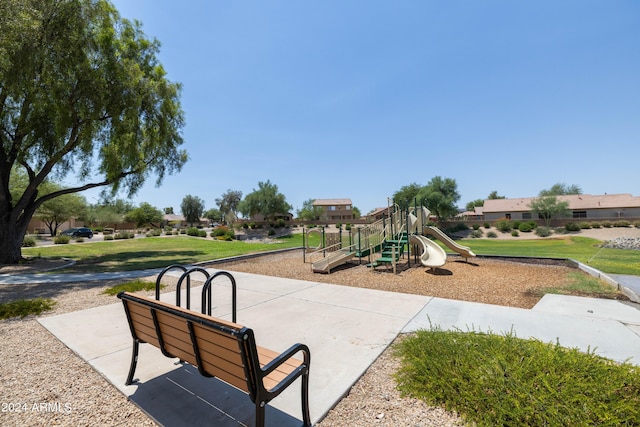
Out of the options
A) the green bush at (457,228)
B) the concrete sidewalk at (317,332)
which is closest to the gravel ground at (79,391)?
the concrete sidewalk at (317,332)

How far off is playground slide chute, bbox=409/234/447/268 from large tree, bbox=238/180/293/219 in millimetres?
42698

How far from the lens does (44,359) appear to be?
390cm

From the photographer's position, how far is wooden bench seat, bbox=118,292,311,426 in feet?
6.96

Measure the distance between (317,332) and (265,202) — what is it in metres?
48.9

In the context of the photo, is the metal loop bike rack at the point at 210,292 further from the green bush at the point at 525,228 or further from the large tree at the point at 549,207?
the large tree at the point at 549,207

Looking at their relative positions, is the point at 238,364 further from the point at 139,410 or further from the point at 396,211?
the point at 396,211

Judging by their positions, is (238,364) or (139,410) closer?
(238,364)

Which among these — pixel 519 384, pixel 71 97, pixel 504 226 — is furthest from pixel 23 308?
pixel 504 226

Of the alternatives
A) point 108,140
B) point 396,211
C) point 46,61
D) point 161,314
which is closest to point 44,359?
point 161,314

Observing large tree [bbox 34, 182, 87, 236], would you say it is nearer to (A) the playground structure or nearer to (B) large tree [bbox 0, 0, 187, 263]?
(B) large tree [bbox 0, 0, 187, 263]

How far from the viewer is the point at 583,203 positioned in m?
53.7

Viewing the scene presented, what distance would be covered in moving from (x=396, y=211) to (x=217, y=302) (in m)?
9.32

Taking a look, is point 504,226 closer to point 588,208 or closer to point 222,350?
point 588,208

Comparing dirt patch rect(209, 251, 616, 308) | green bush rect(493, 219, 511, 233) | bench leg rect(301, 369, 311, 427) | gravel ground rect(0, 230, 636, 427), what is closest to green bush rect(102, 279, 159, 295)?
gravel ground rect(0, 230, 636, 427)
